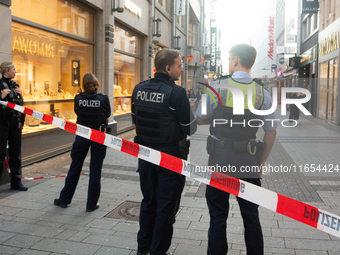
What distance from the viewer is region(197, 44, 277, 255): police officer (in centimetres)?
291

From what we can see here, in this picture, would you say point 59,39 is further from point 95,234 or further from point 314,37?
point 314,37

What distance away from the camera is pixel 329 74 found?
722 inches

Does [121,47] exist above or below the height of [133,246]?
above

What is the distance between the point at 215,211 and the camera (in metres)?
2.94

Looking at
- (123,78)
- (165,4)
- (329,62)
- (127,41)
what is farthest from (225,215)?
(165,4)

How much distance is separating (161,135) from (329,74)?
1759cm

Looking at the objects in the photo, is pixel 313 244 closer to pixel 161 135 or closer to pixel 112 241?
pixel 161 135

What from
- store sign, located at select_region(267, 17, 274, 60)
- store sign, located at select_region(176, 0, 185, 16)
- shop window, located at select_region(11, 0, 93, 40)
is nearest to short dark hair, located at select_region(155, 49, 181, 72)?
shop window, located at select_region(11, 0, 93, 40)

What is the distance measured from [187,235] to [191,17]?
3265 centimetres

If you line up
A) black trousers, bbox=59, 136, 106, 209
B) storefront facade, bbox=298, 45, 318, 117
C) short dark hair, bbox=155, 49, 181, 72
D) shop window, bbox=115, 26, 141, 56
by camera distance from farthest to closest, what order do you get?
storefront facade, bbox=298, 45, 318, 117 → shop window, bbox=115, 26, 141, 56 → black trousers, bbox=59, 136, 106, 209 → short dark hair, bbox=155, 49, 181, 72

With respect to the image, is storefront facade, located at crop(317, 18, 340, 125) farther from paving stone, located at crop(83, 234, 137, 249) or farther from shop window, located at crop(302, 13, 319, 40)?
paving stone, located at crop(83, 234, 137, 249)

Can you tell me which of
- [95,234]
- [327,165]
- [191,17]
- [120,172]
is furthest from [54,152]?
[191,17]

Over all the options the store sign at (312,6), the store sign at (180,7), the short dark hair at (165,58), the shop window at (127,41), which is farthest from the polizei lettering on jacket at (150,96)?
the store sign at (312,6)

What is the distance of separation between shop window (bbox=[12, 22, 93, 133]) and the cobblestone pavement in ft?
6.00
